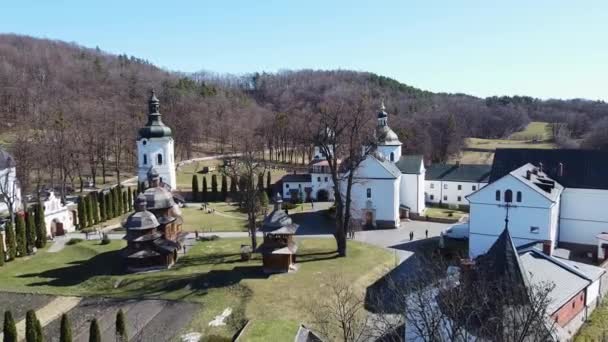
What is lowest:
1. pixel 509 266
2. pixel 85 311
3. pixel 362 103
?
pixel 85 311

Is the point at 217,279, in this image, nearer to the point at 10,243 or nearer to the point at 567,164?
the point at 10,243

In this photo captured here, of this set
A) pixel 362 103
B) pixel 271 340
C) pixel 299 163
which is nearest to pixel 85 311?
pixel 271 340

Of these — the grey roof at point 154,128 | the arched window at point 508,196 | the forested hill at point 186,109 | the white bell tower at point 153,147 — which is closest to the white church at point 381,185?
the forested hill at point 186,109

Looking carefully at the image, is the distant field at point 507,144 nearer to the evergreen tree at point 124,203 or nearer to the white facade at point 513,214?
the white facade at point 513,214

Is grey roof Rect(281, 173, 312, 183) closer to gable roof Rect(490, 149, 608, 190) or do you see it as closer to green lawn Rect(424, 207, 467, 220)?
green lawn Rect(424, 207, 467, 220)

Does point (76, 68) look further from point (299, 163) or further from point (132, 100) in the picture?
point (299, 163)
